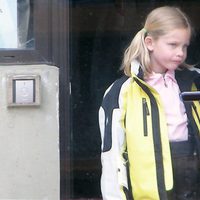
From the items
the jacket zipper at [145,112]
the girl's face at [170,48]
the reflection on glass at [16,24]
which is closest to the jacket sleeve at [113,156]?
the jacket zipper at [145,112]

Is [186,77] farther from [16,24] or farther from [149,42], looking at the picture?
[16,24]

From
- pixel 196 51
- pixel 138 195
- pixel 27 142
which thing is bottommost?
pixel 138 195

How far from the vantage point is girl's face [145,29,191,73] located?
12.7ft

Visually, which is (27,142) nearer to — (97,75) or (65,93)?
(65,93)

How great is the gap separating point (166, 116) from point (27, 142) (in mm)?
797

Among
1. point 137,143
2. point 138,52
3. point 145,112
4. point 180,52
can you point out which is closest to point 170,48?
point 180,52

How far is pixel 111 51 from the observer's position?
494 centimetres

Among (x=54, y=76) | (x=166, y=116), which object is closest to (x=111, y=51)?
(x=54, y=76)

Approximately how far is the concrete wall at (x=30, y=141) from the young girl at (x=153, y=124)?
0.39m

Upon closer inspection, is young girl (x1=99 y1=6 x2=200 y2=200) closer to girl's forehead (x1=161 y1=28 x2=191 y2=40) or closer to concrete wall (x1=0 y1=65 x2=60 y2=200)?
girl's forehead (x1=161 y1=28 x2=191 y2=40)

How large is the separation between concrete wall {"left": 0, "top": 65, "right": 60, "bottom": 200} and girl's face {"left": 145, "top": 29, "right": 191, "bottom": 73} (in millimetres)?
571

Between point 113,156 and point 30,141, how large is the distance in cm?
58

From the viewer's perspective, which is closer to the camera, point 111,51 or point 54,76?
point 54,76

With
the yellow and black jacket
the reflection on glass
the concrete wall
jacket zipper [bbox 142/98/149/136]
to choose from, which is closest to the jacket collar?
the yellow and black jacket
